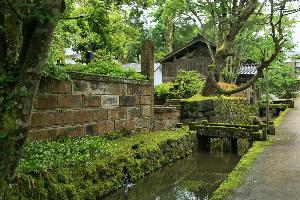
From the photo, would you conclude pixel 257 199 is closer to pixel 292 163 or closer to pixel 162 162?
pixel 292 163

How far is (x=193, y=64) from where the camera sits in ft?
93.5

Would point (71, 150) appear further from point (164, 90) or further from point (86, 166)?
point (164, 90)

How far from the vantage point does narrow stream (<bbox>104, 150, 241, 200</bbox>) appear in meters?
7.55

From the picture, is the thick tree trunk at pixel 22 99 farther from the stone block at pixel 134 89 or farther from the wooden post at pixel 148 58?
the wooden post at pixel 148 58

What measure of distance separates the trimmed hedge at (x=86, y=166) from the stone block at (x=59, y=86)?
1.06 m

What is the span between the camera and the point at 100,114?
28.8 ft

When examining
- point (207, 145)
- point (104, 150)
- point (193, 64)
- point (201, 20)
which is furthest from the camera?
point (193, 64)

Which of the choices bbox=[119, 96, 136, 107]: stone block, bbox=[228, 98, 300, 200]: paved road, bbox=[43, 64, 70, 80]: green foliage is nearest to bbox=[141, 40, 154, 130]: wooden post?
bbox=[119, 96, 136, 107]: stone block

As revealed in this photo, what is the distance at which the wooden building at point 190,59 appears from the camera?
28016 millimetres

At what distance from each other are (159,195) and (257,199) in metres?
3.14

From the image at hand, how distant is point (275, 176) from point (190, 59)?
22.9m

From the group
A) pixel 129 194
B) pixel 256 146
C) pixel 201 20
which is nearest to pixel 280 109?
pixel 201 20

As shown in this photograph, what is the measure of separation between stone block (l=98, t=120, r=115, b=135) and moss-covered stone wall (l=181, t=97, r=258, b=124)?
17.6 ft

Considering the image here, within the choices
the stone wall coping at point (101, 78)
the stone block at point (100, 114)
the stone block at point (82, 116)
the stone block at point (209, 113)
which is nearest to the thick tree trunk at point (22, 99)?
the stone wall coping at point (101, 78)
